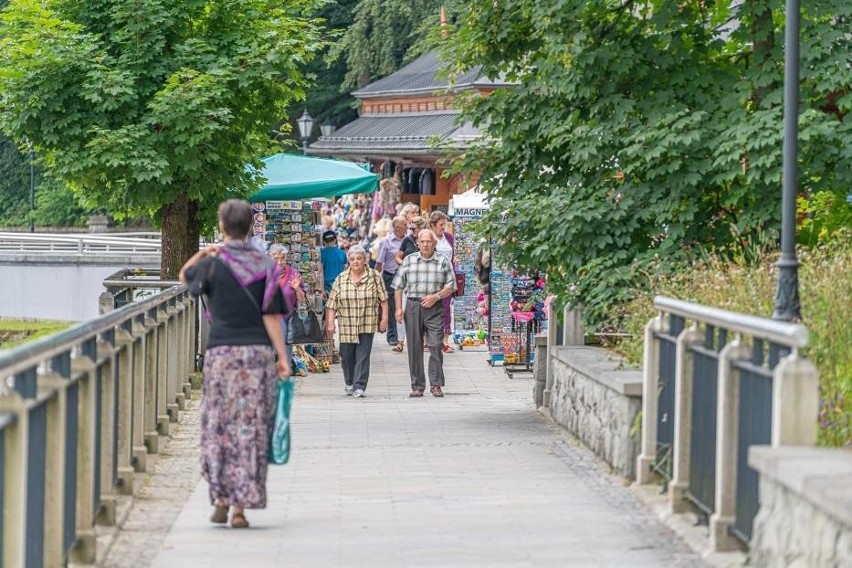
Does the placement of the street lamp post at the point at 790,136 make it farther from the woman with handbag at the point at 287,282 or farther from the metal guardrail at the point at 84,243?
the metal guardrail at the point at 84,243

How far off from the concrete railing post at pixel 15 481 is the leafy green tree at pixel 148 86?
12810mm

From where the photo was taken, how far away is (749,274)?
11.8 meters

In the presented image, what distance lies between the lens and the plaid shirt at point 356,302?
1856 cm

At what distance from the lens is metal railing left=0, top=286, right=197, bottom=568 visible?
6.27 m

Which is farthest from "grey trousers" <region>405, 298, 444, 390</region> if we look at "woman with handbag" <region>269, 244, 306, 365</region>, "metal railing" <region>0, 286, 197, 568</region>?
"metal railing" <region>0, 286, 197, 568</region>

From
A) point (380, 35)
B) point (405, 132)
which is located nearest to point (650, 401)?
point (405, 132)

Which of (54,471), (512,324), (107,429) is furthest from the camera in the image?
(512,324)

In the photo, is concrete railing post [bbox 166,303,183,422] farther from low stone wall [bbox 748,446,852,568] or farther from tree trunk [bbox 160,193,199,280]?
low stone wall [bbox 748,446,852,568]

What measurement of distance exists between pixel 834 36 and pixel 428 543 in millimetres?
7220

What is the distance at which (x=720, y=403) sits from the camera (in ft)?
26.7

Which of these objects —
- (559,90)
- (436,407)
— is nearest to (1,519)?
(559,90)

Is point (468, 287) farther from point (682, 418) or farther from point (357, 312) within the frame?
point (682, 418)

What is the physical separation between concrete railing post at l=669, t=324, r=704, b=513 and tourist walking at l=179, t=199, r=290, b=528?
201 cm

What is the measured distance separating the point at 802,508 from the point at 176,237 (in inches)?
590
